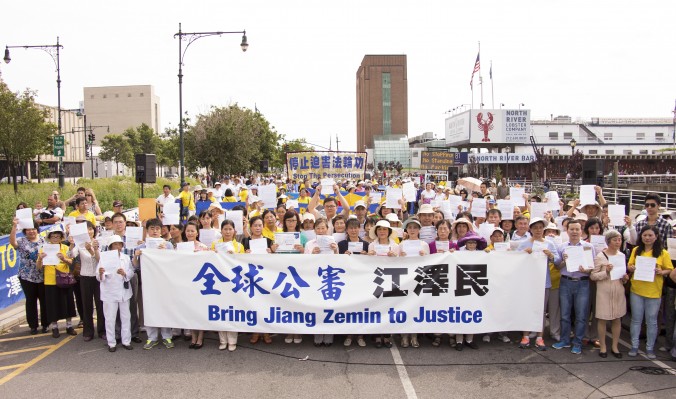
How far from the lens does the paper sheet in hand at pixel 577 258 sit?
646 cm

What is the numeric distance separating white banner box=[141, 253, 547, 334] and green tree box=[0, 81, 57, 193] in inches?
943

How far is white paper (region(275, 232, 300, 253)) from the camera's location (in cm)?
720

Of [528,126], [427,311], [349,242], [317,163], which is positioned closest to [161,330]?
[349,242]

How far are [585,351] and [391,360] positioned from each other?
248cm

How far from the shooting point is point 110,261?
268 inches

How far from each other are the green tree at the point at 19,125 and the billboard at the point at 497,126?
55.9 m

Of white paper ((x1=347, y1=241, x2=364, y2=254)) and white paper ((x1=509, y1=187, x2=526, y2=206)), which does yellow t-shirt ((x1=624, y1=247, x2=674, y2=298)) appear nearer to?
white paper ((x1=347, y1=241, x2=364, y2=254))

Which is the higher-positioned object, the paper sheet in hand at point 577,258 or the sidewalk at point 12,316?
the paper sheet in hand at point 577,258

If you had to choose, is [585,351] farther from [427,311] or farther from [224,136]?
[224,136]

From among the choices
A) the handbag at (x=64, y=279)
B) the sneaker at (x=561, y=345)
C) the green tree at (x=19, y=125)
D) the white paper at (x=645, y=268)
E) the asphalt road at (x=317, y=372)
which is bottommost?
the asphalt road at (x=317, y=372)

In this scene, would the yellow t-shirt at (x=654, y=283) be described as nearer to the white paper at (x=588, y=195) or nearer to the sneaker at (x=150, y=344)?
the white paper at (x=588, y=195)

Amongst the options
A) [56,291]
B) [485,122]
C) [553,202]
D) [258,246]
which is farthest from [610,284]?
[485,122]

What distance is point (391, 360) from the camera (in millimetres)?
6457

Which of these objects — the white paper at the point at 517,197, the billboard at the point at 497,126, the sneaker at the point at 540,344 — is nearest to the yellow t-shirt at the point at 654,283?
the sneaker at the point at 540,344
